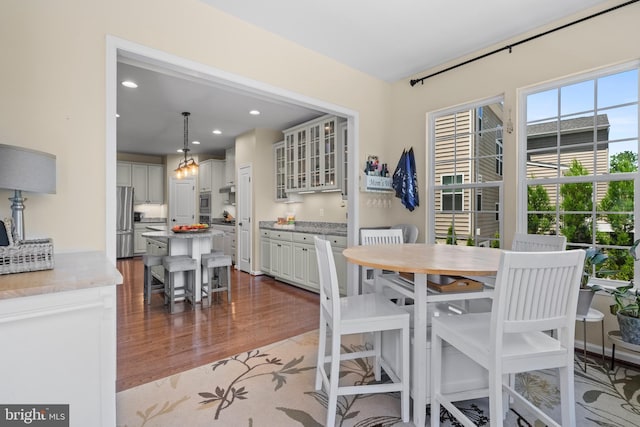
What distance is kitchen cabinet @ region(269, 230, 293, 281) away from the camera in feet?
16.7

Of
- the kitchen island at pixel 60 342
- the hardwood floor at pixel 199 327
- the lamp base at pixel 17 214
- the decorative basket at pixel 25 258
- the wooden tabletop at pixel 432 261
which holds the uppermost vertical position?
the lamp base at pixel 17 214

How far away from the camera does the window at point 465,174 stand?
138 inches

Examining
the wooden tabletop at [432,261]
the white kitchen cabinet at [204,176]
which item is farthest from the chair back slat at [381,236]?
the white kitchen cabinet at [204,176]

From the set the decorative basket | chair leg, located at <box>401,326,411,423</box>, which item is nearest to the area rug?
chair leg, located at <box>401,326,411,423</box>

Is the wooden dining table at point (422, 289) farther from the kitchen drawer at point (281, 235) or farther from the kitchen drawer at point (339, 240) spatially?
the kitchen drawer at point (281, 235)

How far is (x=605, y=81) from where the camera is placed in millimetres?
2752

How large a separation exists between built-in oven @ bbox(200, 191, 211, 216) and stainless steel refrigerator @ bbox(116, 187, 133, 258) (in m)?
1.67

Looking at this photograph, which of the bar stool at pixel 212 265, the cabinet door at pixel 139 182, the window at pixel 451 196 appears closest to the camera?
the window at pixel 451 196

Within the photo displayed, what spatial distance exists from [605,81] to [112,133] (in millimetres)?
3937

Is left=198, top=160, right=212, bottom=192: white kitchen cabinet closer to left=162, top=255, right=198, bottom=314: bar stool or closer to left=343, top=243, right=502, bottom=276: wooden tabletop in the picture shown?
left=162, top=255, right=198, bottom=314: bar stool

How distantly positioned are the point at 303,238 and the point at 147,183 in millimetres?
5763

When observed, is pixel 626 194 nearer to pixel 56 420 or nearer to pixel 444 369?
pixel 444 369

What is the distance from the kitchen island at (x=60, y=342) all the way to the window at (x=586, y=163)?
3.50 meters

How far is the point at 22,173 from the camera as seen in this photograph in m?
1.53
